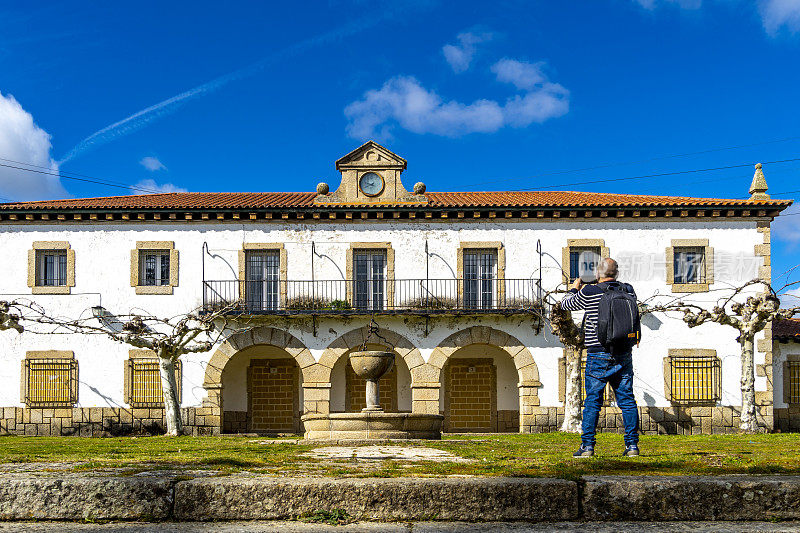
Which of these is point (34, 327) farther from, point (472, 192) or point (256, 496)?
point (256, 496)

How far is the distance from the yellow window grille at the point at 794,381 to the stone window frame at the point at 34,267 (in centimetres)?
1782

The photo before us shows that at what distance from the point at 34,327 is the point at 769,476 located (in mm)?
19530

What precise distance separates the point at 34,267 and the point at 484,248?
36.3 ft

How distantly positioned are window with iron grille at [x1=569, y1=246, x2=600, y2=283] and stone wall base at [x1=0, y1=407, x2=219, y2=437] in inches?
375

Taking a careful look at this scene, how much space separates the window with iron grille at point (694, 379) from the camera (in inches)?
811

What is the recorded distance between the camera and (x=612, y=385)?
6418 mm

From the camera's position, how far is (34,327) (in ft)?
68.2

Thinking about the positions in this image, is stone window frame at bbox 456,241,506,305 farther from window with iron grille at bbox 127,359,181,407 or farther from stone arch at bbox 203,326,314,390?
window with iron grille at bbox 127,359,181,407

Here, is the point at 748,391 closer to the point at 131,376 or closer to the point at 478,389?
the point at 478,389

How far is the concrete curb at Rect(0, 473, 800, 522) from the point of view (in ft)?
13.7

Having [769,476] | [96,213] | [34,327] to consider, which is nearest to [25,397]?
[34,327]

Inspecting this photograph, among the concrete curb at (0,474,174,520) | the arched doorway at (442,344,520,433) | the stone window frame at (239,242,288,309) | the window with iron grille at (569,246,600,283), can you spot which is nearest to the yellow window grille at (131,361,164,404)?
the stone window frame at (239,242,288,309)

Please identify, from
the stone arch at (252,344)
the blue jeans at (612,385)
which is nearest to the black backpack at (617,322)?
the blue jeans at (612,385)

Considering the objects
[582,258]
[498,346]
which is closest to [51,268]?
[498,346]
